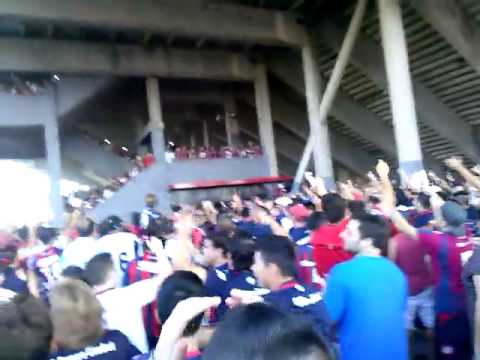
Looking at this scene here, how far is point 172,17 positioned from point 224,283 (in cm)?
1223

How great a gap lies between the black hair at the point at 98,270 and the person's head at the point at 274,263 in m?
0.93

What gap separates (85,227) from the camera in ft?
17.6

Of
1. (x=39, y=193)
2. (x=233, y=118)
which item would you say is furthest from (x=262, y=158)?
(x=39, y=193)

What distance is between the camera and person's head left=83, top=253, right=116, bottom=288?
3277 mm

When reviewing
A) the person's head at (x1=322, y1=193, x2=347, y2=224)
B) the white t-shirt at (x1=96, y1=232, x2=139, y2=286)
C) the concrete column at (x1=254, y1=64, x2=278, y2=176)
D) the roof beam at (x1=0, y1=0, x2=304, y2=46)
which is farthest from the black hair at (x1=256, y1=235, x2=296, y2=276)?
the concrete column at (x1=254, y1=64, x2=278, y2=176)

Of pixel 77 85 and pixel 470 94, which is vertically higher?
pixel 77 85

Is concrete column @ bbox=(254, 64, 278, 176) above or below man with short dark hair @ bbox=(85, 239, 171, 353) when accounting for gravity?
above

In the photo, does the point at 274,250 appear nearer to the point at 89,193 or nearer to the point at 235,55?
the point at 235,55

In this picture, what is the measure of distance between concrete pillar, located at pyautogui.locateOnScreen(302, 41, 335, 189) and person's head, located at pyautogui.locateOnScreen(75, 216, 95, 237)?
11.7m

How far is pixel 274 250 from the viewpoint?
2898 millimetres

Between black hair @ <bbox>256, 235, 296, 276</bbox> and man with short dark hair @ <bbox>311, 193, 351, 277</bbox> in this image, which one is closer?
black hair @ <bbox>256, 235, 296, 276</bbox>

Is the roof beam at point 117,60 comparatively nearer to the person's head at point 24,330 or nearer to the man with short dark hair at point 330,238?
the man with short dark hair at point 330,238

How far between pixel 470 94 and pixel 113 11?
9.64 m

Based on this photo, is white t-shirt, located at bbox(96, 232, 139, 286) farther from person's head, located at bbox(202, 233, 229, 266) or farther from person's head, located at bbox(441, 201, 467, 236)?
person's head, located at bbox(441, 201, 467, 236)
